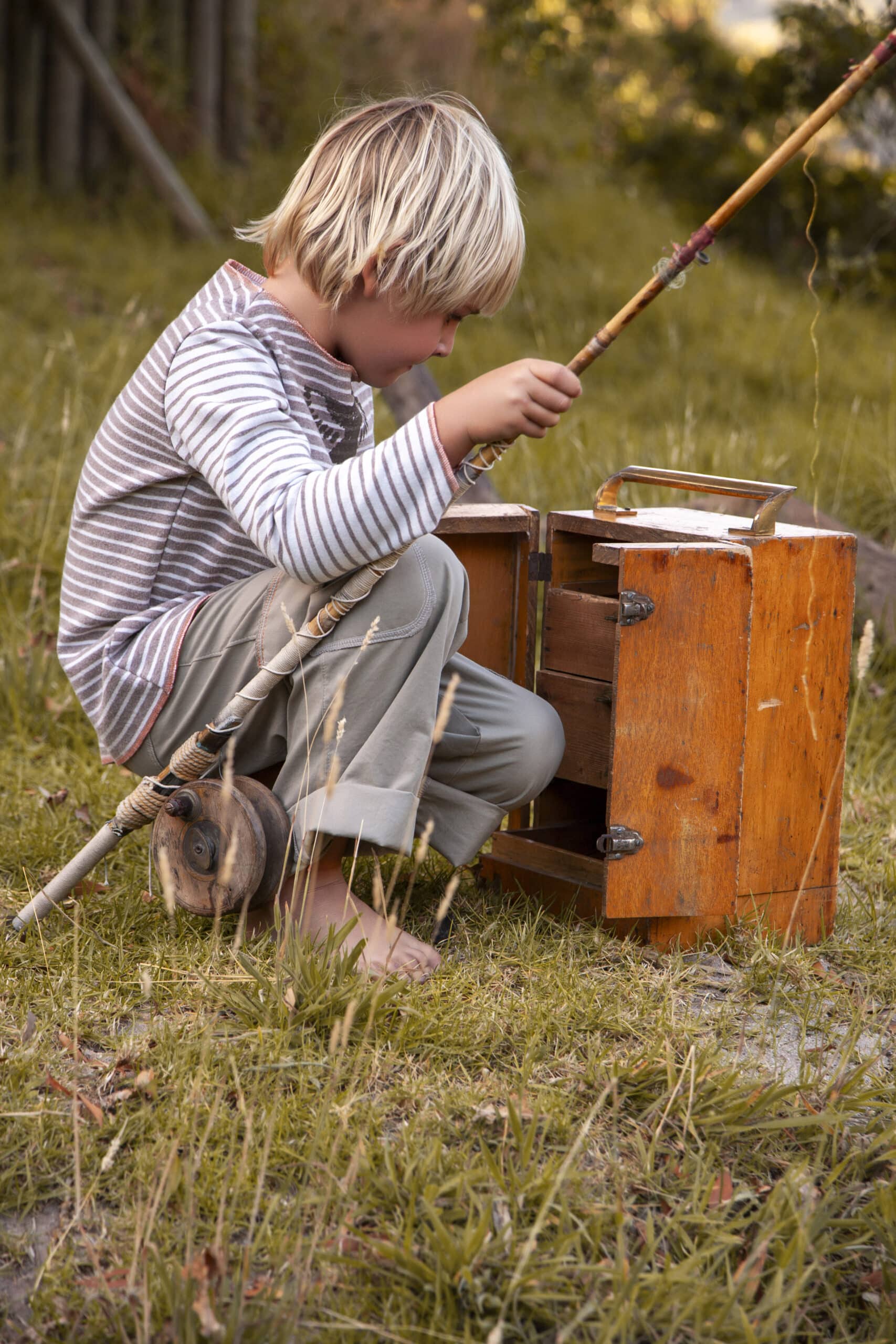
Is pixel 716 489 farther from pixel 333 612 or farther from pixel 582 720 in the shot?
pixel 333 612

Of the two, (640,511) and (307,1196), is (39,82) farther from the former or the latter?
(307,1196)

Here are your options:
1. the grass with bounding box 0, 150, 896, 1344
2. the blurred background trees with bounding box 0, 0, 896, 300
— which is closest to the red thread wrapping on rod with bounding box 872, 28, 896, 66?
the grass with bounding box 0, 150, 896, 1344

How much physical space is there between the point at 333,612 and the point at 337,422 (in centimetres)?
41

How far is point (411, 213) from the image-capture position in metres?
1.89

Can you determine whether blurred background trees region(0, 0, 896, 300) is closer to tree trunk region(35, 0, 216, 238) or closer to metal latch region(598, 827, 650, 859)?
tree trunk region(35, 0, 216, 238)

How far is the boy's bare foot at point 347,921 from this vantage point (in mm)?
1966

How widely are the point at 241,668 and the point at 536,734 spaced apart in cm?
Result: 51

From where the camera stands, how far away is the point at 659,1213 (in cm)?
156

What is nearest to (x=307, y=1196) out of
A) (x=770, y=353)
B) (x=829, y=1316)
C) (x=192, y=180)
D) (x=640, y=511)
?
(x=829, y=1316)

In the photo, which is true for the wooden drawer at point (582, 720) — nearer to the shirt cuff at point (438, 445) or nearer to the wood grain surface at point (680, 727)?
the wood grain surface at point (680, 727)

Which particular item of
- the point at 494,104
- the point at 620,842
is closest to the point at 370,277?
the point at 620,842

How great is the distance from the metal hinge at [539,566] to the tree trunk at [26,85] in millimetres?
6483

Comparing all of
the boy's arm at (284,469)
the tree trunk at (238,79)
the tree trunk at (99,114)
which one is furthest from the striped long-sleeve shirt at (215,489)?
the tree trunk at (238,79)

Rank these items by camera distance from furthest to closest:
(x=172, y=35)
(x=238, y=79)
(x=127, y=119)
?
1. (x=238, y=79)
2. (x=172, y=35)
3. (x=127, y=119)
